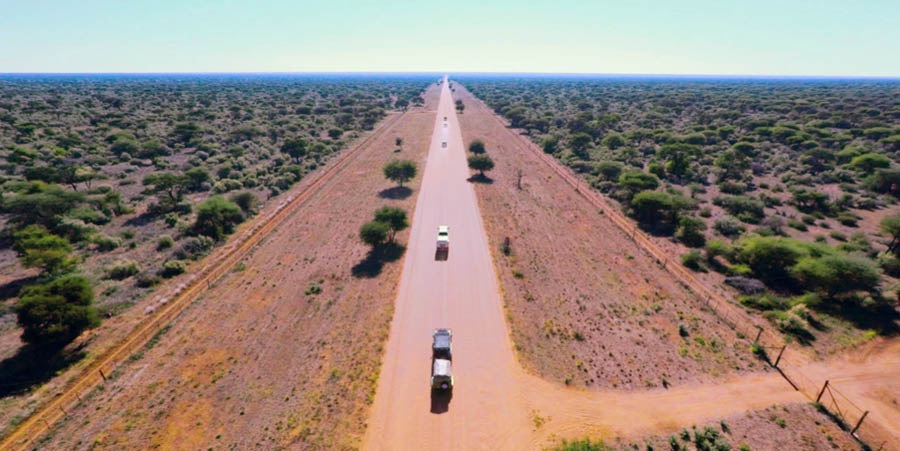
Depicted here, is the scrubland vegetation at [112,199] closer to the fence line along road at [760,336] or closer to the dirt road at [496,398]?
the dirt road at [496,398]

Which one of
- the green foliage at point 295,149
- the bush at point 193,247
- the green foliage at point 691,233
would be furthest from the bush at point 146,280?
the green foliage at point 691,233

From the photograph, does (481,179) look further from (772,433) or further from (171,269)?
(772,433)

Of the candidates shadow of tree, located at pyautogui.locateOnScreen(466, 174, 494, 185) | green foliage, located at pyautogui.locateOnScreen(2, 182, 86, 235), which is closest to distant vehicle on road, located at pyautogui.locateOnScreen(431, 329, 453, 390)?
shadow of tree, located at pyautogui.locateOnScreen(466, 174, 494, 185)

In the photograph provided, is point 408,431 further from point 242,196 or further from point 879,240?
point 879,240

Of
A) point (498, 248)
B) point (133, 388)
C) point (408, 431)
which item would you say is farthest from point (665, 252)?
point (133, 388)

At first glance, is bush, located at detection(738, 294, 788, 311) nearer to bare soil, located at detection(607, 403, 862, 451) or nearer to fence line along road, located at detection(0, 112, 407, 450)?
bare soil, located at detection(607, 403, 862, 451)
